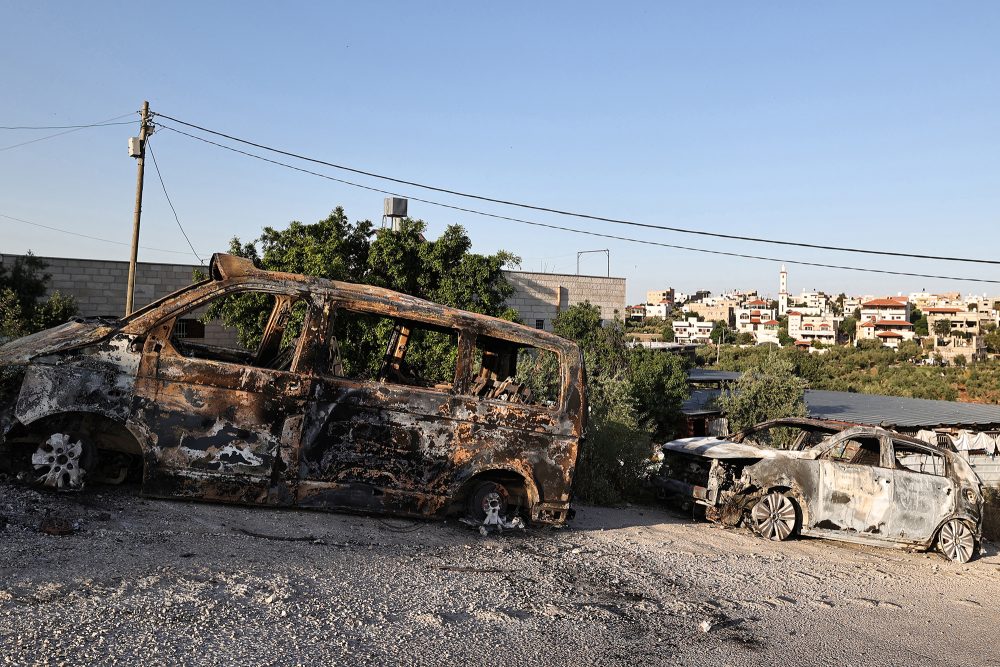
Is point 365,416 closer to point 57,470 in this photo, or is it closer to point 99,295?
point 57,470

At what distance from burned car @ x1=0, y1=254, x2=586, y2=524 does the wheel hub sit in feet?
0.04

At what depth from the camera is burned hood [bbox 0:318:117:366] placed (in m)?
6.20

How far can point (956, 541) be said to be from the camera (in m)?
10.1

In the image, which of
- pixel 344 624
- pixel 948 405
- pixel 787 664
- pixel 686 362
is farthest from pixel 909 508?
pixel 948 405

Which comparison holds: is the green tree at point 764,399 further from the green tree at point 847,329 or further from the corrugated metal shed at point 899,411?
the green tree at point 847,329

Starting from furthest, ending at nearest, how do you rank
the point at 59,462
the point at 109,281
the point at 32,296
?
the point at 109,281 → the point at 32,296 → the point at 59,462

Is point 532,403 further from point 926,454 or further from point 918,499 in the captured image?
point 926,454

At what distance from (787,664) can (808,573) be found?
9.84 feet

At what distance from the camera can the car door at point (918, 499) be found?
9938 mm

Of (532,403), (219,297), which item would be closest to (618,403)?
(532,403)

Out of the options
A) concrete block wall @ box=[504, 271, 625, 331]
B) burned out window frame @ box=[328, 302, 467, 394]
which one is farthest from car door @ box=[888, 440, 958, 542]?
concrete block wall @ box=[504, 271, 625, 331]

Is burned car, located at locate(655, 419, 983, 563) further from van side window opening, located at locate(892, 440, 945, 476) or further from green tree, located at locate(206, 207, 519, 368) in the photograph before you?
green tree, located at locate(206, 207, 519, 368)

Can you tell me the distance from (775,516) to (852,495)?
3.31ft

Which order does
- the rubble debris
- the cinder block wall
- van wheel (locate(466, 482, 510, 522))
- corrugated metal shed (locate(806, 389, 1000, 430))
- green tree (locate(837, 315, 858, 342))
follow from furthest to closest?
green tree (locate(837, 315, 858, 342)), the cinder block wall, corrugated metal shed (locate(806, 389, 1000, 430)), van wheel (locate(466, 482, 510, 522)), the rubble debris
